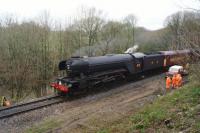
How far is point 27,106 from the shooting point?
1567 centimetres

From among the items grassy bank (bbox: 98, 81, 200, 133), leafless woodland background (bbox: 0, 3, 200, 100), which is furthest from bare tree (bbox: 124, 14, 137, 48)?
grassy bank (bbox: 98, 81, 200, 133)

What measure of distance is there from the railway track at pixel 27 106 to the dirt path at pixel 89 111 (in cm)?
53

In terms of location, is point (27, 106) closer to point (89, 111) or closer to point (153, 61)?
point (89, 111)

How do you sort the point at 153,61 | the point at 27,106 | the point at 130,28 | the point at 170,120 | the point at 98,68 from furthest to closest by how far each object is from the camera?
the point at 130,28 < the point at 153,61 < the point at 98,68 < the point at 27,106 < the point at 170,120

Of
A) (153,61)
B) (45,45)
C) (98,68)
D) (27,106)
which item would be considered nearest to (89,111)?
(27,106)

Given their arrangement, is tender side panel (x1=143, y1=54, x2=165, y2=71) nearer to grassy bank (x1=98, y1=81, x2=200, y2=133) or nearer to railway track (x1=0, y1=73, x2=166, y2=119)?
railway track (x1=0, y1=73, x2=166, y2=119)

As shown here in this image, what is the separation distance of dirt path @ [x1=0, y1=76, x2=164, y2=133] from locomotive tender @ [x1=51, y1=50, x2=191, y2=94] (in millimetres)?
1120

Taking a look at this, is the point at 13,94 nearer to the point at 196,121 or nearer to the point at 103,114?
the point at 103,114

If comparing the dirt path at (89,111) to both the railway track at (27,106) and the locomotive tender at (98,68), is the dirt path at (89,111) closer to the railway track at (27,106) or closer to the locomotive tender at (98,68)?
the railway track at (27,106)

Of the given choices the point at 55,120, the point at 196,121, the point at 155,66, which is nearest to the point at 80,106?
the point at 55,120

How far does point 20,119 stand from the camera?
13.3m

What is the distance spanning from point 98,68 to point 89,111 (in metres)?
5.87

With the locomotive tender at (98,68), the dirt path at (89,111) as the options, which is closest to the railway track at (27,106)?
the dirt path at (89,111)

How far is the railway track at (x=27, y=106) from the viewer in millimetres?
14254
